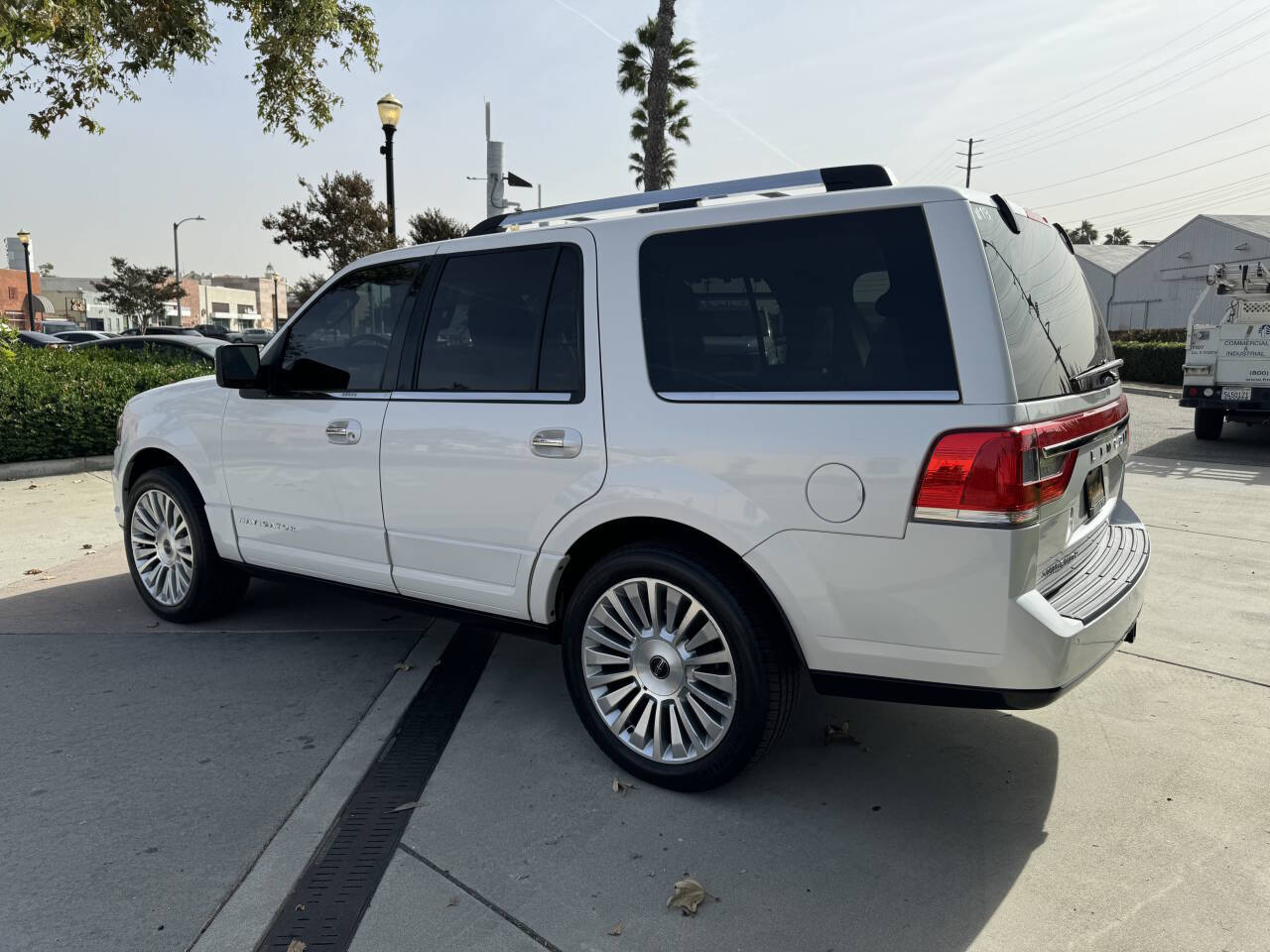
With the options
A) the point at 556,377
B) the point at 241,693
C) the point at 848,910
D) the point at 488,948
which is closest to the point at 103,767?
the point at 241,693

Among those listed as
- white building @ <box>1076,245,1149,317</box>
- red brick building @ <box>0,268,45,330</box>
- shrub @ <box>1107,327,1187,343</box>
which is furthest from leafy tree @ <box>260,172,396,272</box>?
red brick building @ <box>0,268,45,330</box>

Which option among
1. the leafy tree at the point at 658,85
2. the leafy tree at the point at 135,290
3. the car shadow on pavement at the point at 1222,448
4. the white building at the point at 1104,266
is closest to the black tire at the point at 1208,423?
the car shadow on pavement at the point at 1222,448

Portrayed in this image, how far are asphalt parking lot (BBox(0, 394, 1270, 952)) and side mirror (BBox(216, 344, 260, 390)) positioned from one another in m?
1.37

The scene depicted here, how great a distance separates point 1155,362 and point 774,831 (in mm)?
28045

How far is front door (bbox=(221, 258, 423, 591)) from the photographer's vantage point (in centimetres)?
405

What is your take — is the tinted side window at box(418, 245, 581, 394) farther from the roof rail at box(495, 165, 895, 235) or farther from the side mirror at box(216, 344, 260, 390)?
the side mirror at box(216, 344, 260, 390)

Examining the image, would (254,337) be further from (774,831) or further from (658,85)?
(774,831)

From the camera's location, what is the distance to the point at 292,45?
12070 mm

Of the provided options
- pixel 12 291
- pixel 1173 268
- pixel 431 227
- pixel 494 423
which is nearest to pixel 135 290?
pixel 12 291

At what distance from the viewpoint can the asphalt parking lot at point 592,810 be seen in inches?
103

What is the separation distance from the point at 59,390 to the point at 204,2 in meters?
5.65

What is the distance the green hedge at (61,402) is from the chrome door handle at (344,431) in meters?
7.20

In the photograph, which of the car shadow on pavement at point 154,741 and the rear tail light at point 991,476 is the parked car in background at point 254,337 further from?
the rear tail light at point 991,476

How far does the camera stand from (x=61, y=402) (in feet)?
32.2
